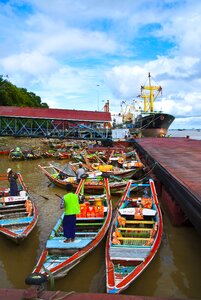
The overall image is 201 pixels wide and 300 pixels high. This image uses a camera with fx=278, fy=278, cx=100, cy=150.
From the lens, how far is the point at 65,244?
6.86 meters

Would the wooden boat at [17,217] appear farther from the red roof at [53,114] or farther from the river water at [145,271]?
the red roof at [53,114]

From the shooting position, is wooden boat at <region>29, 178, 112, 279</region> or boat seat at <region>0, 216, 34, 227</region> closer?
wooden boat at <region>29, 178, 112, 279</region>

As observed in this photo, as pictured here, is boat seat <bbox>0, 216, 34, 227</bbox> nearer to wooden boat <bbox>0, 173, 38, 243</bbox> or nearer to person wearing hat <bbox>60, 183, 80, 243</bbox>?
wooden boat <bbox>0, 173, 38, 243</bbox>

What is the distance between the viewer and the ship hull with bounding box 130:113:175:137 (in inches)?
1925

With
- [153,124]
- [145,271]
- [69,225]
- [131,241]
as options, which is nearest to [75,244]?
[69,225]

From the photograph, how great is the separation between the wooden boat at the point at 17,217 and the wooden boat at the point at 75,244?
1.00 meters

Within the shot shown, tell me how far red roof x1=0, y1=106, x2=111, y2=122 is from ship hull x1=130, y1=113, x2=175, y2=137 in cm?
1804

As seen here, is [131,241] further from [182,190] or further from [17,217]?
[17,217]

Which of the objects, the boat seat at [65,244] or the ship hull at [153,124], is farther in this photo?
the ship hull at [153,124]

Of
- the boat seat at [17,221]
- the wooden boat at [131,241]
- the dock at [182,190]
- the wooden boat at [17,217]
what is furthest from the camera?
the boat seat at [17,221]

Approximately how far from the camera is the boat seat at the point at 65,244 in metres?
Answer: 6.73

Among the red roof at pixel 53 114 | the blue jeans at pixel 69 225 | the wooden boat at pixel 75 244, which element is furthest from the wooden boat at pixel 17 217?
the red roof at pixel 53 114

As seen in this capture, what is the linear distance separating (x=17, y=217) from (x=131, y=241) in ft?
13.6

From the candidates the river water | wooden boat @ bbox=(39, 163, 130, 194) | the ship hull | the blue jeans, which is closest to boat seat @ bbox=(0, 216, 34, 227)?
the river water
